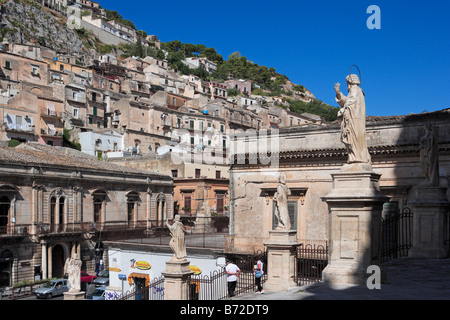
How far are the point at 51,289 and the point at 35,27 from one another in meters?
76.7

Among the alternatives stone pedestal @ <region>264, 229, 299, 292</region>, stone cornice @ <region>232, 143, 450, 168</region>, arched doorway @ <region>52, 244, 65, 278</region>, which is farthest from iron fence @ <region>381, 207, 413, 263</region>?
arched doorway @ <region>52, 244, 65, 278</region>

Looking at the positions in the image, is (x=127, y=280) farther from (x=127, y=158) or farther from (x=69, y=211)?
(x=127, y=158)

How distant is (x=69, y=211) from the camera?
1404 inches

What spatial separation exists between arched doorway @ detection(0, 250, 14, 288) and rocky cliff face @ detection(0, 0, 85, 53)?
5942 centimetres

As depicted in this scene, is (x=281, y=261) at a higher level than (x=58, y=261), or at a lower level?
higher

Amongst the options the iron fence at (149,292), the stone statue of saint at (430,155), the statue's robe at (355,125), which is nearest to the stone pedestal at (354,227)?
the statue's robe at (355,125)

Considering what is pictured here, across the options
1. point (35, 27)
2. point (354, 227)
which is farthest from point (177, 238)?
point (35, 27)

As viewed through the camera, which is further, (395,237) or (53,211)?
(53,211)

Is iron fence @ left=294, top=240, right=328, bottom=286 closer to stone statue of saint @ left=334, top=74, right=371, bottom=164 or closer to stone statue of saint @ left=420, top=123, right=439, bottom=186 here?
stone statue of saint @ left=420, top=123, right=439, bottom=186

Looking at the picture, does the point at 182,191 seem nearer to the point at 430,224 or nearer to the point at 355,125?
the point at 430,224

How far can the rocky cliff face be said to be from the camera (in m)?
85.3

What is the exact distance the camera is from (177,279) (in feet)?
53.5

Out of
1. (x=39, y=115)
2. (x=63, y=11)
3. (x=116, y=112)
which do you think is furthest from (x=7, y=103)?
(x=63, y=11)
